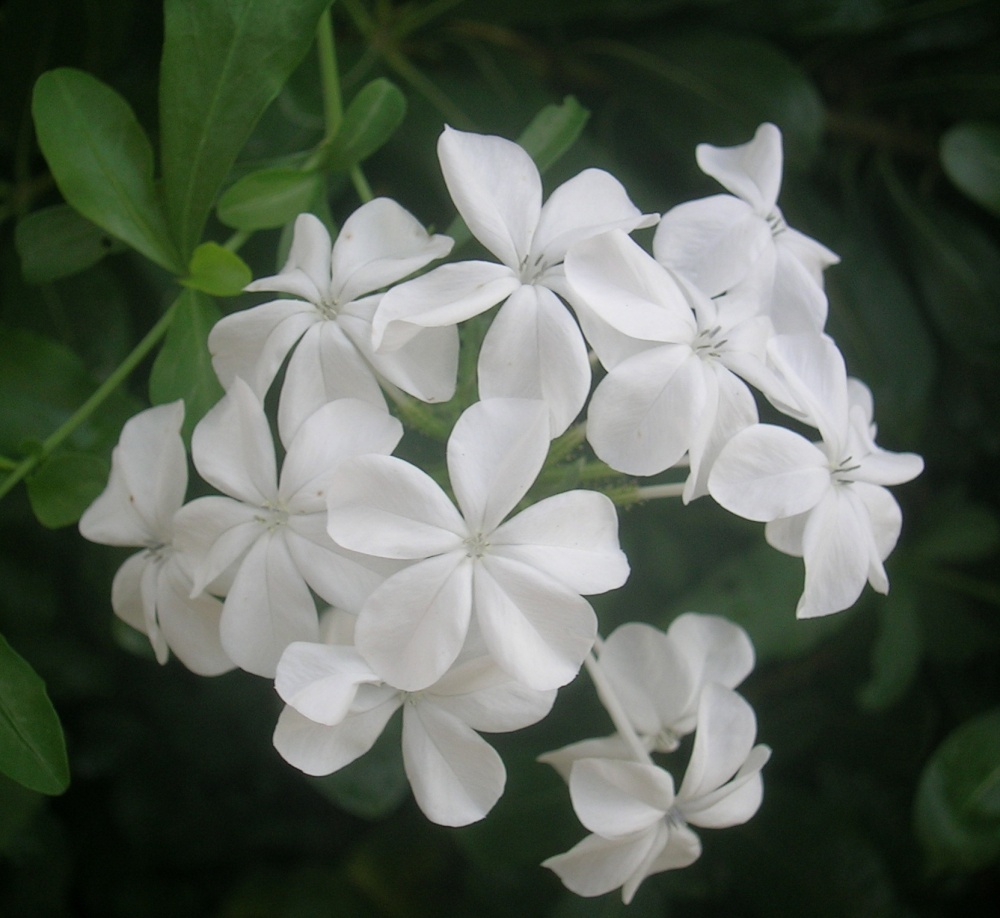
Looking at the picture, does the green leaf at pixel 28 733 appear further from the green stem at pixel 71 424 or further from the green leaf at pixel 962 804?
the green leaf at pixel 962 804

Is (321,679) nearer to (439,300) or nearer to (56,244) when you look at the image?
(439,300)

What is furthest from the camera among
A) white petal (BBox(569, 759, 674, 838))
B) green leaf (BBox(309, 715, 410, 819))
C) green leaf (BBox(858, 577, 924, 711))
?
green leaf (BBox(858, 577, 924, 711))

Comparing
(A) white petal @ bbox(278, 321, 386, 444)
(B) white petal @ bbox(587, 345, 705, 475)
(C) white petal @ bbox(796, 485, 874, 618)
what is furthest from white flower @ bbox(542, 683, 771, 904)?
(A) white petal @ bbox(278, 321, 386, 444)

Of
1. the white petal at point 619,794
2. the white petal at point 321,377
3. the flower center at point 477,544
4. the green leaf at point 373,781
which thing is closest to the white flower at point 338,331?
the white petal at point 321,377

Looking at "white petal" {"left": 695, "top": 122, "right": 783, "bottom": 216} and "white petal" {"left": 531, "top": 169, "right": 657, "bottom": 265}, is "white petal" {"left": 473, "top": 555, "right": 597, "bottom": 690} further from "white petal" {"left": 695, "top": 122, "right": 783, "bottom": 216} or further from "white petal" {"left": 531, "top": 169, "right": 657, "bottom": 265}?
"white petal" {"left": 695, "top": 122, "right": 783, "bottom": 216}

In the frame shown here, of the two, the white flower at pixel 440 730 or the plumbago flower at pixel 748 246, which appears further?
the plumbago flower at pixel 748 246

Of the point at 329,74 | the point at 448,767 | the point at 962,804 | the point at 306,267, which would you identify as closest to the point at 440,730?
the point at 448,767

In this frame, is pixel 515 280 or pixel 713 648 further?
pixel 713 648
